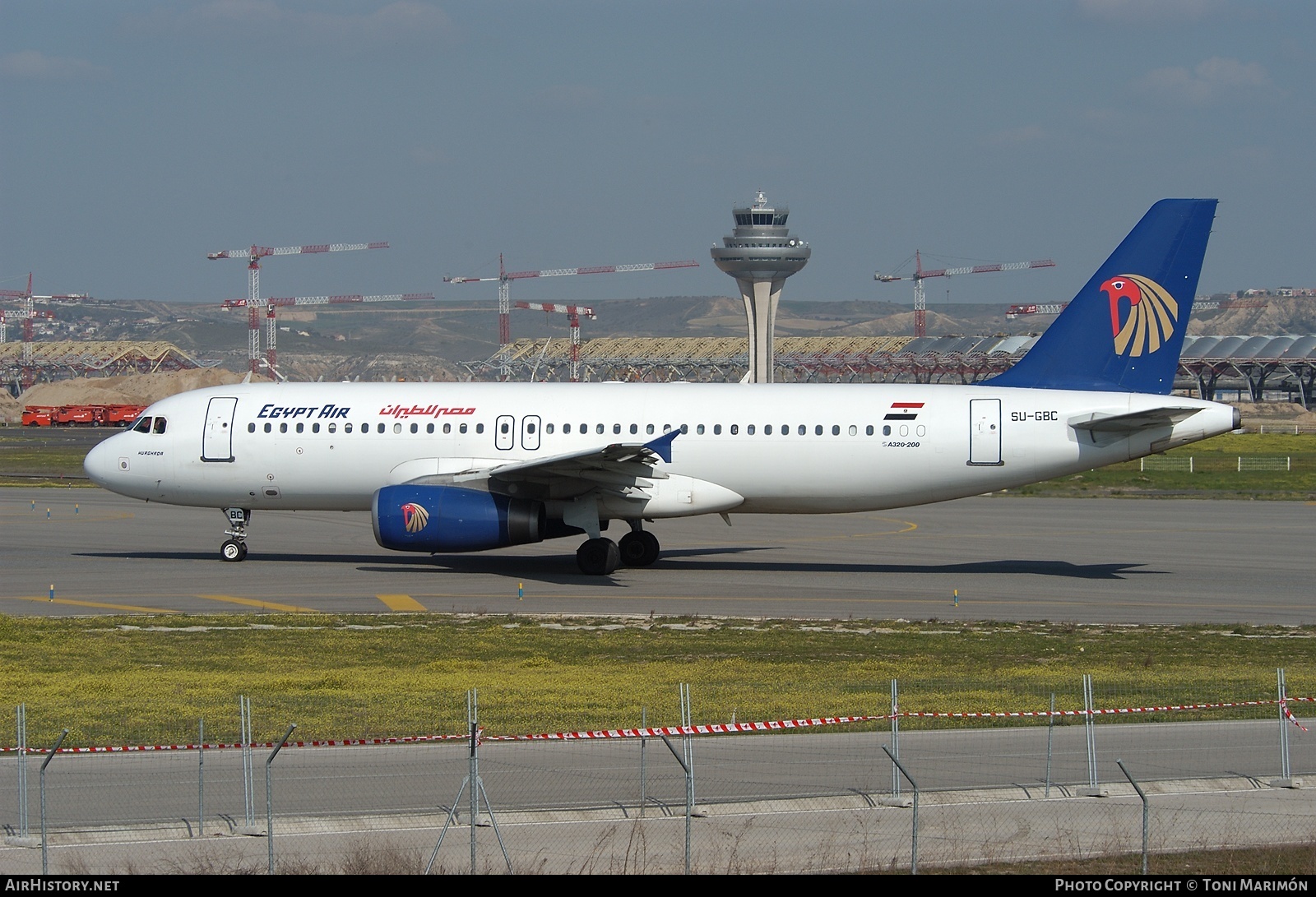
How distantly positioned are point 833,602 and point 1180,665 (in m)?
8.60

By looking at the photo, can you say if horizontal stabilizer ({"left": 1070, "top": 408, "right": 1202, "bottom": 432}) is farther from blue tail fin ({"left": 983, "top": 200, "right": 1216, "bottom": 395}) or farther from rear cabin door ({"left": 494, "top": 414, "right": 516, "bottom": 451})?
rear cabin door ({"left": 494, "top": 414, "right": 516, "bottom": 451})

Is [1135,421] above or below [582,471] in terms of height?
above

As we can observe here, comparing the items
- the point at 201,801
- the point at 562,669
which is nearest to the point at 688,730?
the point at 201,801

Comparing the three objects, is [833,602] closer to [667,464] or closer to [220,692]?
[667,464]

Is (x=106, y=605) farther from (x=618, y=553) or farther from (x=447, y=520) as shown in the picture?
(x=618, y=553)

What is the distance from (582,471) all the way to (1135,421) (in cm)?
1213

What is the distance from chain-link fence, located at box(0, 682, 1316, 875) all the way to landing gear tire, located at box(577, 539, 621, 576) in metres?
15.9

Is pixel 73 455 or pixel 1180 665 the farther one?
pixel 73 455

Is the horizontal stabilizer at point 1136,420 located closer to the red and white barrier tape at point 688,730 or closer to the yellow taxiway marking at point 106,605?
the red and white barrier tape at point 688,730

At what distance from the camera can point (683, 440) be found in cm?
3328

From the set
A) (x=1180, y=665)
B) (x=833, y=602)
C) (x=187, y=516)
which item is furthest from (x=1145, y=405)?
(x=187, y=516)

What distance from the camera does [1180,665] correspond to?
21.6 meters

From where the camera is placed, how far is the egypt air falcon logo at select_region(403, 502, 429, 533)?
3109 cm

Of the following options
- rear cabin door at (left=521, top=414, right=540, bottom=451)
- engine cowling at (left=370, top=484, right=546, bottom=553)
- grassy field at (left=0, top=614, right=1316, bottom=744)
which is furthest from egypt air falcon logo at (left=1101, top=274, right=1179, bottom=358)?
engine cowling at (left=370, top=484, right=546, bottom=553)
